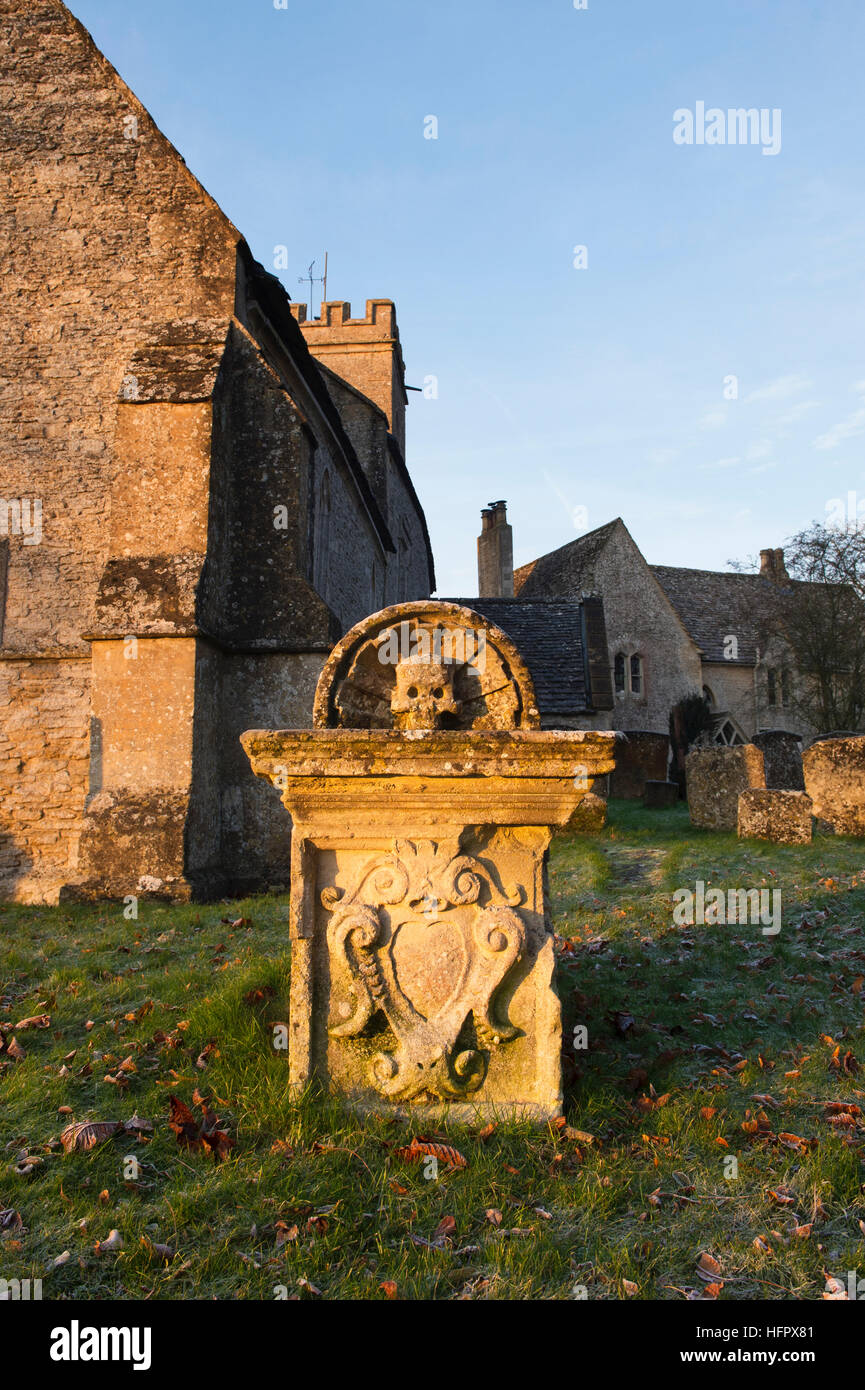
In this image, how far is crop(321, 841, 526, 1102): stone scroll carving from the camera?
3088 mm

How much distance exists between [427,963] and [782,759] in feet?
35.5

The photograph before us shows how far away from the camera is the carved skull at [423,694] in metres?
3.61

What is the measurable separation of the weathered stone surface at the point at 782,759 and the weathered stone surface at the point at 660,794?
85.8 inches

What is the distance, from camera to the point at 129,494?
838 centimetres

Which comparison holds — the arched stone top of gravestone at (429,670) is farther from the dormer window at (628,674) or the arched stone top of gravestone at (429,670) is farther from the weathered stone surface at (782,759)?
the dormer window at (628,674)

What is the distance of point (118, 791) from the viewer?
25.7 feet

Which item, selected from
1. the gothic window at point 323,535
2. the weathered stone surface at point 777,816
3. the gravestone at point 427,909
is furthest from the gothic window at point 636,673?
the gravestone at point 427,909

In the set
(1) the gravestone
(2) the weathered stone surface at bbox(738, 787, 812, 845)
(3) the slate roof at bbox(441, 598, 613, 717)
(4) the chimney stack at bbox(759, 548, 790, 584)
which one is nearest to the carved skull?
(1) the gravestone

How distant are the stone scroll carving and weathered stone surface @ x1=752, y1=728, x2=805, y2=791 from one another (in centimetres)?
1028

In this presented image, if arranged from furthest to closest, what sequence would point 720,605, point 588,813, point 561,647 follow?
1. point 720,605
2. point 561,647
3. point 588,813

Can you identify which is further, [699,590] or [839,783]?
[699,590]

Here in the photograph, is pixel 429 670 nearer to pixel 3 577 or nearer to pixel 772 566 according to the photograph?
pixel 3 577

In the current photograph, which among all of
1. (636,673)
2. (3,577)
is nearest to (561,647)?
(636,673)

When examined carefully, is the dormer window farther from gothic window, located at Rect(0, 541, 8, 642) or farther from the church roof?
gothic window, located at Rect(0, 541, 8, 642)
